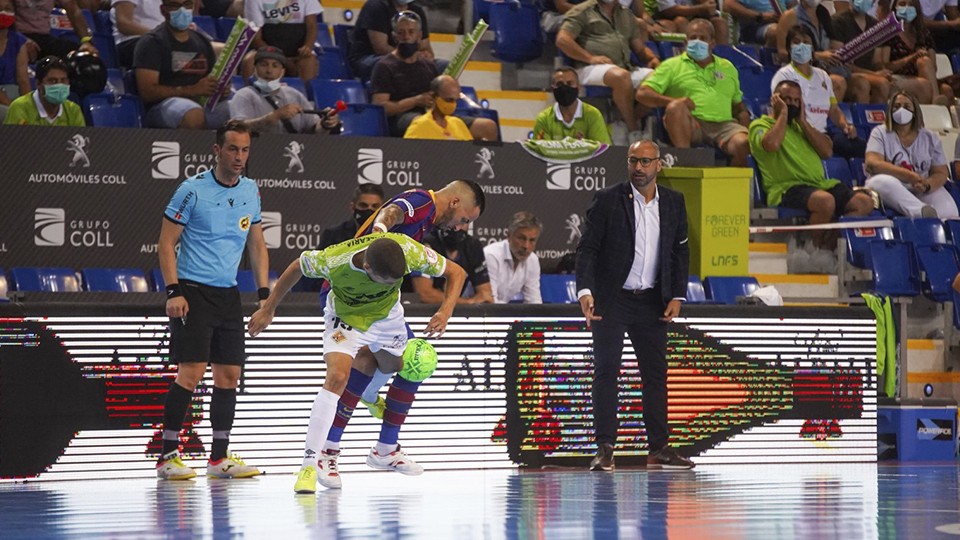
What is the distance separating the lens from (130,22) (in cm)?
1371

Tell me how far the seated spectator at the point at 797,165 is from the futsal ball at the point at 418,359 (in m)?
6.69

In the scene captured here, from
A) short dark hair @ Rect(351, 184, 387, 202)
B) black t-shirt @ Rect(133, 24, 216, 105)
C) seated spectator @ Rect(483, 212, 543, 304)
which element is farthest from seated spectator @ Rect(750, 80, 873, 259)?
black t-shirt @ Rect(133, 24, 216, 105)

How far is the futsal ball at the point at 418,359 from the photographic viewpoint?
9.02 m

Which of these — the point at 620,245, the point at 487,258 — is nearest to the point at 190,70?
the point at 487,258

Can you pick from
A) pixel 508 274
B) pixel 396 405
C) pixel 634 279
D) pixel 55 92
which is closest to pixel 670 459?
pixel 634 279

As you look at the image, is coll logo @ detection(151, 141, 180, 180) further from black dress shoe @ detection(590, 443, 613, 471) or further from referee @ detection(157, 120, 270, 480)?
black dress shoe @ detection(590, 443, 613, 471)

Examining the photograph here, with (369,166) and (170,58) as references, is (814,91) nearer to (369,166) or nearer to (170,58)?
(369,166)

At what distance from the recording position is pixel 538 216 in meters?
12.9

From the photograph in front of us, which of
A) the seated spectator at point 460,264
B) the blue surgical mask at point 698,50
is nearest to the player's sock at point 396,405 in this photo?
the seated spectator at point 460,264

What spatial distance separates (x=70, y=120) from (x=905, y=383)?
24.6ft

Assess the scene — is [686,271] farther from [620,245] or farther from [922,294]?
[922,294]

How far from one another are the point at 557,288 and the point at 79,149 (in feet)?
13.6

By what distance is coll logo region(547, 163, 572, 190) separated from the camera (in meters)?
12.9

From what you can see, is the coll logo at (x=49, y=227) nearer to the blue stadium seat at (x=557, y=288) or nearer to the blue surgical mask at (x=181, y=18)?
the blue surgical mask at (x=181, y=18)
